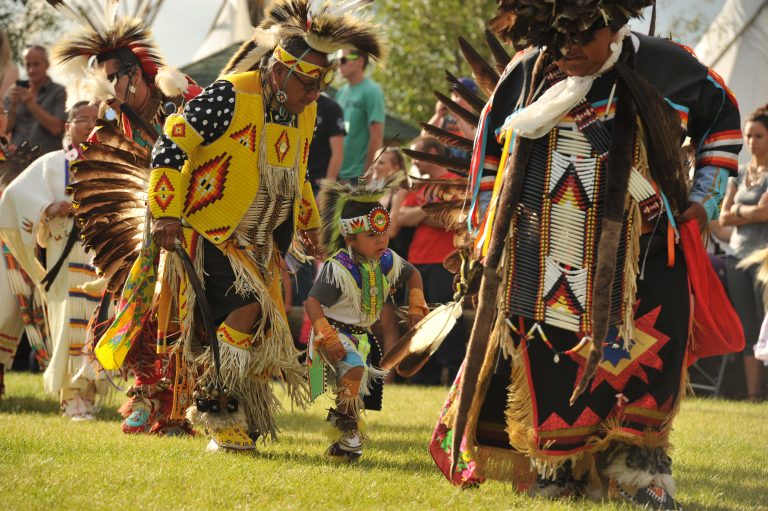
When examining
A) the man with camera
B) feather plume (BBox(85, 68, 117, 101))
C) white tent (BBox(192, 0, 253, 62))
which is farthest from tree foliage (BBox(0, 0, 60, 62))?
feather plume (BBox(85, 68, 117, 101))

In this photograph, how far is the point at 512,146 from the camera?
393 centimetres

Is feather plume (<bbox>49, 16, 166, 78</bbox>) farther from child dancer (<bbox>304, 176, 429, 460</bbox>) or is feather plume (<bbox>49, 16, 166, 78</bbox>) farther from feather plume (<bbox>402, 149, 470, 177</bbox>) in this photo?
feather plume (<bbox>402, 149, 470, 177</bbox>)

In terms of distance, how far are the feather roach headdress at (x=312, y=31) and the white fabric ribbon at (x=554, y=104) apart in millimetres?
1119

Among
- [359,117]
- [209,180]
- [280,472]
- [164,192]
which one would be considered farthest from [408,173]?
[280,472]

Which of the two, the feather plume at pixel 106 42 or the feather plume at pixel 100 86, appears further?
the feather plume at pixel 106 42

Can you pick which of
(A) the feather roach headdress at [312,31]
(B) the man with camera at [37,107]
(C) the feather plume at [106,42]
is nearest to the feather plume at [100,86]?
(C) the feather plume at [106,42]

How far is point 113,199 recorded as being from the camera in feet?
17.3

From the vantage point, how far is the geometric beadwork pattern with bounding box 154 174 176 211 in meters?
4.49

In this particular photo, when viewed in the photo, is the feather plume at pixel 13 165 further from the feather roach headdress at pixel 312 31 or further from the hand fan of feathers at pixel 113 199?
the feather roach headdress at pixel 312 31

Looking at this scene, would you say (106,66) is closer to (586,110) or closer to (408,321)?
(408,321)

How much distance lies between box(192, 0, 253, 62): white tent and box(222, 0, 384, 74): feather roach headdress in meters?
8.69

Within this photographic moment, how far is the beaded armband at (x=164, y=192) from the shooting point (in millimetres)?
4488

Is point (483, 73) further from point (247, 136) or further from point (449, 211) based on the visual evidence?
point (247, 136)

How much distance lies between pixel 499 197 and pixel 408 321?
121cm
